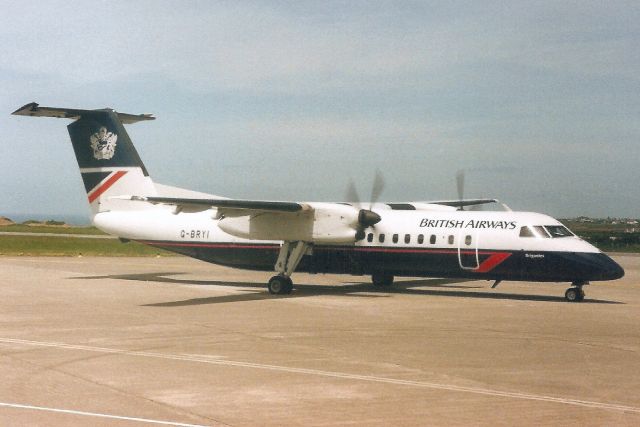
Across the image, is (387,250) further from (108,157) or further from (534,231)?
(108,157)

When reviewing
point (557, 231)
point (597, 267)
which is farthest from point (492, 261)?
point (597, 267)

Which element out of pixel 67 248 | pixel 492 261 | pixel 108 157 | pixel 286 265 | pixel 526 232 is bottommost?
pixel 286 265

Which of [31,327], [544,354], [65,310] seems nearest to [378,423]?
[544,354]

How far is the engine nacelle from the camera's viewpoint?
23.9 meters

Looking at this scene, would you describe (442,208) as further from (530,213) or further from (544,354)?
(544,354)

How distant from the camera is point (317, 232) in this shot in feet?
79.6

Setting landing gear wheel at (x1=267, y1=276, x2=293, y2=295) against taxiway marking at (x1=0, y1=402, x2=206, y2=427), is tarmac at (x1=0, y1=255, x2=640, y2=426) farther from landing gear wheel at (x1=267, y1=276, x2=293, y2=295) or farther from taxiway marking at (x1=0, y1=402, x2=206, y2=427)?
landing gear wheel at (x1=267, y1=276, x2=293, y2=295)

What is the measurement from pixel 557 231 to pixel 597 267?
1.68m

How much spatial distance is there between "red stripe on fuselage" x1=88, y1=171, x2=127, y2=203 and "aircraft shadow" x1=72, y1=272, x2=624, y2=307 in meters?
3.34

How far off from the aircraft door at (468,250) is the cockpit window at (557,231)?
2127 mm

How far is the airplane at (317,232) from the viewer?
22.4m

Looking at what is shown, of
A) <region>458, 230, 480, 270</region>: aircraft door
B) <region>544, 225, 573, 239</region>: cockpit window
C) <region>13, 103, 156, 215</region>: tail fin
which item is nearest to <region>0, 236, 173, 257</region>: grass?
<region>13, 103, 156, 215</region>: tail fin

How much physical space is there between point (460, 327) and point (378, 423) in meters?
8.56

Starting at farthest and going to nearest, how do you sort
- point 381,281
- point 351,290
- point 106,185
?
point 106,185
point 381,281
point 351,290
